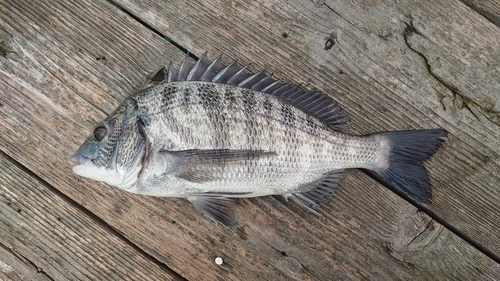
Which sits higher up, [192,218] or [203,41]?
[203,41]

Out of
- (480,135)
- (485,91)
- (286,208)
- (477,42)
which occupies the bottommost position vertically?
(286,208)

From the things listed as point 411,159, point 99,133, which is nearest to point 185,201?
point 99,133

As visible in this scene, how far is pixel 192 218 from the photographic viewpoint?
189 centimetres

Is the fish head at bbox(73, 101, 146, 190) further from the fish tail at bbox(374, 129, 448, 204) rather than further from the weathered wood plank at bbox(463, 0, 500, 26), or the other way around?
the weathered wood plank at bbox(463, 0, 500, 26)

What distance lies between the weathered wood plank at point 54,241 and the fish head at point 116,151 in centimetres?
46

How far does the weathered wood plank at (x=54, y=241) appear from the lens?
6.13 feet

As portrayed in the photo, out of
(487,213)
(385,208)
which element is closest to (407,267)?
(385,208)

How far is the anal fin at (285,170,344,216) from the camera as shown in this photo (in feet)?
5.91

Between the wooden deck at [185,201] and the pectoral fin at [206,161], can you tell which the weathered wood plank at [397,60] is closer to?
the wooden deck at [185,201]

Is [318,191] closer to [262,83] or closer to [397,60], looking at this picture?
[262,83]

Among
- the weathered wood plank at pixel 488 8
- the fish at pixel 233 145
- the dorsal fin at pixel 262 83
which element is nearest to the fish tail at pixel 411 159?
the fish at pixel 233 145

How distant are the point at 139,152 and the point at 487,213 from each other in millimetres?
1780

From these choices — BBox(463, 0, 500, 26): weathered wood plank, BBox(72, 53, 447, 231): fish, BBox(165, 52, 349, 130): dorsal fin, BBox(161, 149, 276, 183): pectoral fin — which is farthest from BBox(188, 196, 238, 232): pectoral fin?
BBox(463, 0, 500, 26): weathered wood plank

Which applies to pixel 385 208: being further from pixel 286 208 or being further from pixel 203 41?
pixel 203 41
